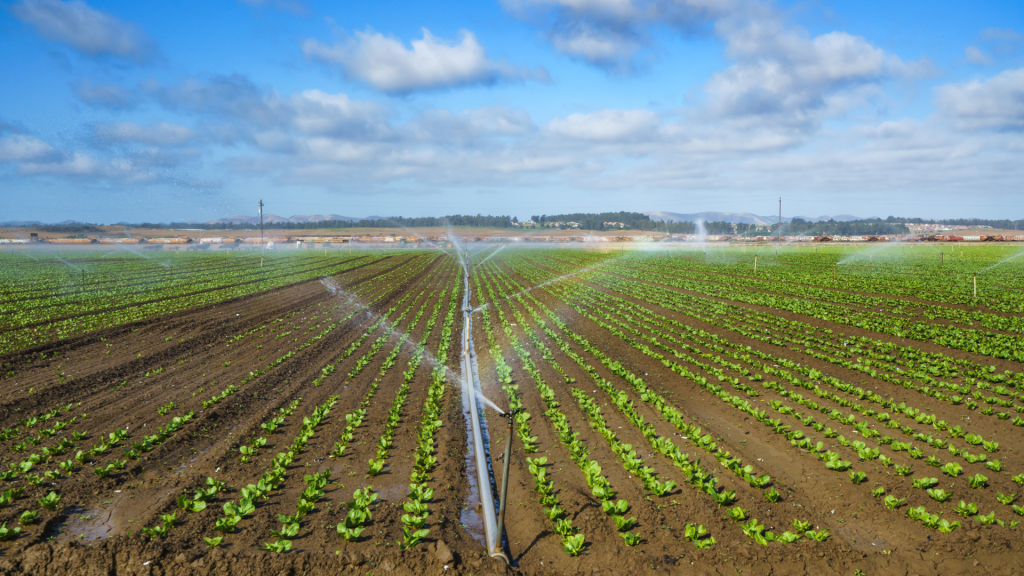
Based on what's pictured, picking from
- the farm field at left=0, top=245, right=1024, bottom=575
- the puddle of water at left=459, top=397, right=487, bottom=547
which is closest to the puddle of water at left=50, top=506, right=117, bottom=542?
the farm field at left=0, top=245, right=1024, bottom=575

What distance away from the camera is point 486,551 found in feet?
21.0

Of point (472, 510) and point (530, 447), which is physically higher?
point (530, 447)

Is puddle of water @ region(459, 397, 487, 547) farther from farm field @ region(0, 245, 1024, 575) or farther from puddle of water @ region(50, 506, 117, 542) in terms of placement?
puddle of water @ region(50, 506, 117, 542)

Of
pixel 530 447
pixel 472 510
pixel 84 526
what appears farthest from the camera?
pixel 530 447

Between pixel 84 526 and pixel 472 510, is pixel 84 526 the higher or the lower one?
the higher one

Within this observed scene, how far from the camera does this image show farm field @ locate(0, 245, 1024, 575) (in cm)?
630

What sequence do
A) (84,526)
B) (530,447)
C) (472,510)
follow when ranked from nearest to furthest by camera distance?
(84,526) → (472,510) → (530,447)

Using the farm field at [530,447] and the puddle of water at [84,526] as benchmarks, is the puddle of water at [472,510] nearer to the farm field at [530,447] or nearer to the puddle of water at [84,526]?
the farm field at [530,447]

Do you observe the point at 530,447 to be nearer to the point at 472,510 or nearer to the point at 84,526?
the point at 472,510

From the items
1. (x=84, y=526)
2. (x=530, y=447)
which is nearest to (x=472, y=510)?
(x=530, y=447)

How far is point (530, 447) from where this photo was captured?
364 inches

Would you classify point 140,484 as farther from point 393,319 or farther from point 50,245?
point 50,245

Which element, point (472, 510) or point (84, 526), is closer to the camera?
point (84, 526)

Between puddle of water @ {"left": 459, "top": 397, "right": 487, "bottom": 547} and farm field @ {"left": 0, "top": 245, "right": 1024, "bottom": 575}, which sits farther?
puddle of water @ {"left": 459, "top": 397, "right": 487, "bottom": 547}
